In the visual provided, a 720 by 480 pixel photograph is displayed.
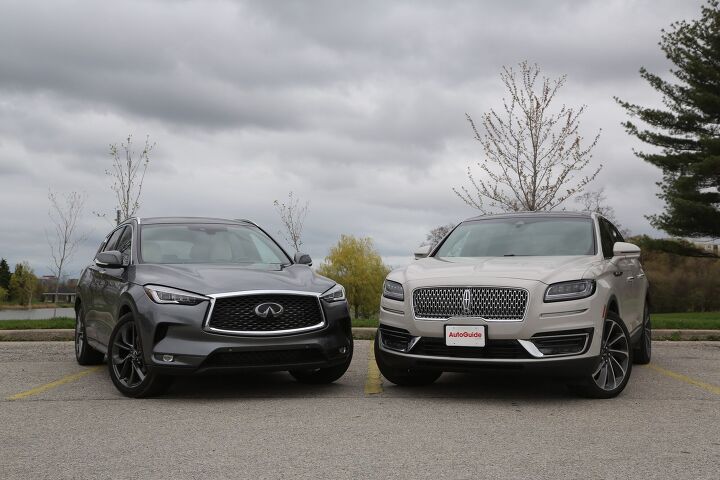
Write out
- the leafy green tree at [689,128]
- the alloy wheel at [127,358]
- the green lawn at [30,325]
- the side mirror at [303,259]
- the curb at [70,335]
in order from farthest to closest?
1. the leafy green tree at [689,128]
2. the green lawn at [30,325]
3. the curb at [70,335]
4. the side mirror at [303,259]
5. the alloy wheel at [127,358]

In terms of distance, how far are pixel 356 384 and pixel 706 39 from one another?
28.1m

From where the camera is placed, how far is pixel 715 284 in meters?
55.5

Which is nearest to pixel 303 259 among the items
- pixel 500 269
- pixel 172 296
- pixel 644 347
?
pixel 172 296

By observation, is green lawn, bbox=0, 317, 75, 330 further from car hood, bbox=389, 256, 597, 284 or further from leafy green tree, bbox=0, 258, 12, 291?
leafy green tree, bbox=0, 258, 12, 291

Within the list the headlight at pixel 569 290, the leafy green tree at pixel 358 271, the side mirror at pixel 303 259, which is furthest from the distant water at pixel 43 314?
the leafy green tree at pixel 358 271

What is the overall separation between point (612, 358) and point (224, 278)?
138 inches

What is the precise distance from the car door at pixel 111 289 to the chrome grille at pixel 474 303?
113 inches

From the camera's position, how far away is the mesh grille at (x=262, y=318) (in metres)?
6.67

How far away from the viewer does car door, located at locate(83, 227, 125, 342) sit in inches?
332

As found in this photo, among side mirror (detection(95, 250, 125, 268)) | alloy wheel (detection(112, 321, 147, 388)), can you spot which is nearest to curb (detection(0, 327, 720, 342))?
side mirror (detection(95, 250, 125, 268))

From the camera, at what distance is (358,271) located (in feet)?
267

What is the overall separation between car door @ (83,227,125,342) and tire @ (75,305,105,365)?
230 millimetres

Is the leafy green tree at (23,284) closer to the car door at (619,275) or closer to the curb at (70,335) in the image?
the curb at (70,335)

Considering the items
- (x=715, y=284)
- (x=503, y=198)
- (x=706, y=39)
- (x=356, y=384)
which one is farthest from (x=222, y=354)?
(x=715, y=284)
